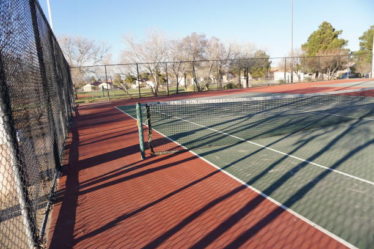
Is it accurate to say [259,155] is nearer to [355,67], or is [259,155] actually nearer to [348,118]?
[348,118]

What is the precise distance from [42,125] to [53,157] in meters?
0.82

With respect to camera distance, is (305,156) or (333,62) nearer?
(305,156)

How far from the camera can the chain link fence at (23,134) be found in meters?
2.64

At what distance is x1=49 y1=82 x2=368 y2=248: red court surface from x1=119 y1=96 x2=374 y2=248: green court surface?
403 mm

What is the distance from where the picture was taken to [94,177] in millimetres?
5176

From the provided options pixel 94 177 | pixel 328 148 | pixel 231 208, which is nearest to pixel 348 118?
pixel 328 148

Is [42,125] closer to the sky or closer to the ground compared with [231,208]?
closer to the sky

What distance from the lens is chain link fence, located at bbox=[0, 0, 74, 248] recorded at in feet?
8.66

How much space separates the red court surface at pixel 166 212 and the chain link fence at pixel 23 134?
373mm

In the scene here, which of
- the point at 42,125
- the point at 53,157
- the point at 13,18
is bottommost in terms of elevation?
the point at 53,157

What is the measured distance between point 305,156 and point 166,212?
3.64 m

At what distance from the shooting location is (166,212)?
3701 millimetres

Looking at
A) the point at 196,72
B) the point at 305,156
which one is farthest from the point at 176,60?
the point at 305,156

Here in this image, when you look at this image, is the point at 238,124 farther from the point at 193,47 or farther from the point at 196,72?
the point at 193,47
